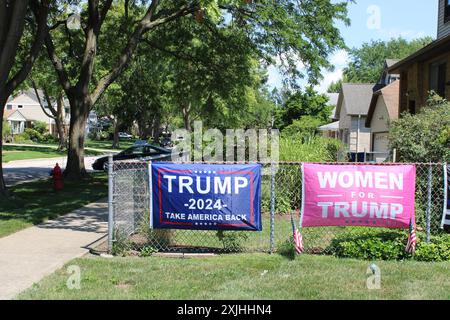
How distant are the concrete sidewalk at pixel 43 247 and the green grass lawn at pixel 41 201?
16.0 inches

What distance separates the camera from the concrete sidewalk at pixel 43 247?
6559 millimetres

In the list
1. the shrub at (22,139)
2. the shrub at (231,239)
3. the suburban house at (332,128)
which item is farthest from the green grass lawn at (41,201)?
the shrub at (22,139)

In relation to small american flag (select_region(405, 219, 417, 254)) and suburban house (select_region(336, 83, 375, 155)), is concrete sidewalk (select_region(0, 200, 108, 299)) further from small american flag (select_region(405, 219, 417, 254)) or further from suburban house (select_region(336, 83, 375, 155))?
suburban house (select_region(336, 83, 375, 155))

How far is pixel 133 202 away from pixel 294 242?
3.18 meters

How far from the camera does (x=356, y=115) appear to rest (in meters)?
39.7

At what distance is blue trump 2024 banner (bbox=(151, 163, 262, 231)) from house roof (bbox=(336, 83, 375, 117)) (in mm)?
33295

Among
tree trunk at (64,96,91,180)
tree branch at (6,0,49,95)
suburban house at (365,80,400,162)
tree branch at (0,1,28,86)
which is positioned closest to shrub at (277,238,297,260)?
tree branch at (0,1,28,86)

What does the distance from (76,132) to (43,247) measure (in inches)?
493

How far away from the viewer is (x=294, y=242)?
25.3 feet

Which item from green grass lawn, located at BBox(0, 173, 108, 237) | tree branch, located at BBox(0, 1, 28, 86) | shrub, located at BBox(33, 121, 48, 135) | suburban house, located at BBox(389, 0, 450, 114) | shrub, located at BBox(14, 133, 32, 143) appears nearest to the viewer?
green grass lawn, located at BBox(0, 173, 108, 237)

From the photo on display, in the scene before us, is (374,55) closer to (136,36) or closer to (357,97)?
(357,97)

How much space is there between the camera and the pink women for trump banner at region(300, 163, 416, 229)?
7.57m

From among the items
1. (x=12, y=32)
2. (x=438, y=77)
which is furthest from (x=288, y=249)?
(x=438, y=77)
